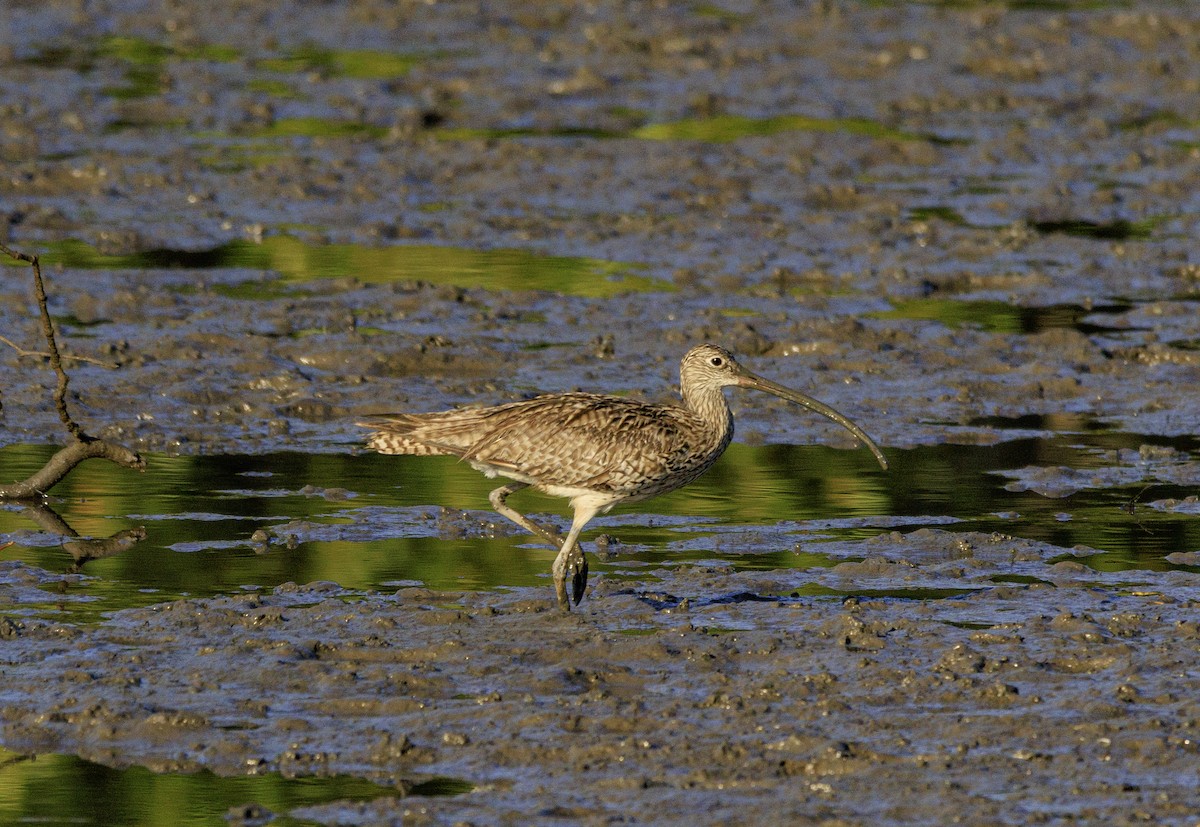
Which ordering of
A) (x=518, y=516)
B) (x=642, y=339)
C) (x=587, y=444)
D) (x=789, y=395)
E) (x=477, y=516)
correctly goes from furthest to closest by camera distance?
1. (x=642, y=339)
2. (x=477, y=516)
3. (x=789, y=395)
4. (x=518, y=516)
5. (x=587, y=444)

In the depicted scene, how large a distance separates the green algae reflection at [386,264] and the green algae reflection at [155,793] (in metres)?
6.99

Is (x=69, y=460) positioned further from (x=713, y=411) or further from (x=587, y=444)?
(x=713, y=411)

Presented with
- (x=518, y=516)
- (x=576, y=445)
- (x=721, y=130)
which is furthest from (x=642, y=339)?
(x=721, y=130)

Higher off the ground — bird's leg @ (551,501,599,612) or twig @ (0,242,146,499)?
twig @ (0,242,146,499)

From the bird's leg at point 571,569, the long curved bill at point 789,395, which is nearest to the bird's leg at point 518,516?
the bird's leg at point 571,569

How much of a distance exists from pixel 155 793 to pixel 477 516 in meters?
3.44

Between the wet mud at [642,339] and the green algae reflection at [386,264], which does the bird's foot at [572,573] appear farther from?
the green algae reflection at [386,264]

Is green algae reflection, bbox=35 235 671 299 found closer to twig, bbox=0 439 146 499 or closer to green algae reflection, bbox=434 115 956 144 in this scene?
green algae reflection, bbox=434 115 956 144

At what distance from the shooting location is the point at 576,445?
8.60 meters

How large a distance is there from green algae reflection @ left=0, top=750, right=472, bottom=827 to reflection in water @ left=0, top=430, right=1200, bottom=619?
158cm

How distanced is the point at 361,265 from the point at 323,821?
8287 millimetres

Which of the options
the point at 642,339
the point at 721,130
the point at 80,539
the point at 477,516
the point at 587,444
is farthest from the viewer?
the point at 721,130

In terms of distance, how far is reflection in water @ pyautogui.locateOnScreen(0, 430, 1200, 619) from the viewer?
346 inches

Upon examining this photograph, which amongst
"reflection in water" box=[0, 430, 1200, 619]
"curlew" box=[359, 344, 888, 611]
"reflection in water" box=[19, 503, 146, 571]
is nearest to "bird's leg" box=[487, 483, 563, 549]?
"curlew" box=[359, 344, 888, 611]
